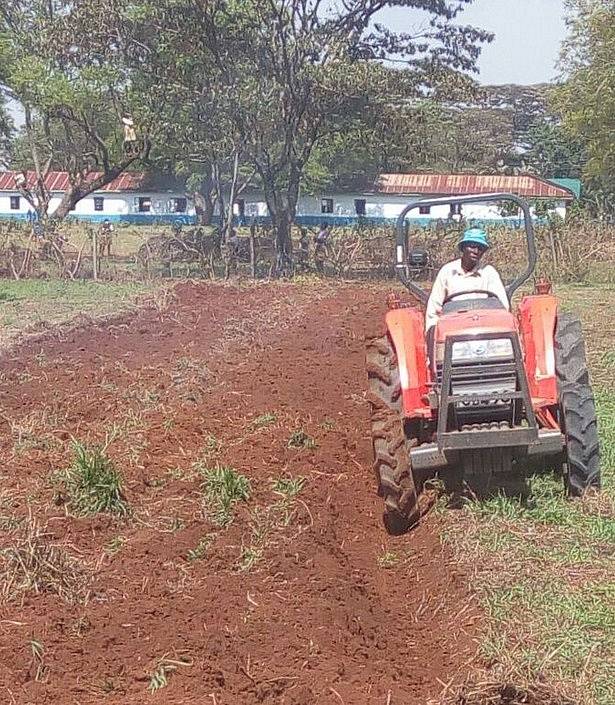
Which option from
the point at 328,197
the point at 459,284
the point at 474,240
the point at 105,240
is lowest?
the point at 328,197

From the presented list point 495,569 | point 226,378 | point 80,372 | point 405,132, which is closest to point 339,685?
point 495,569

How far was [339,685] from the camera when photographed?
405 centimetres

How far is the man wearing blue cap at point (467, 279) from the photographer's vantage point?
21.6 ft

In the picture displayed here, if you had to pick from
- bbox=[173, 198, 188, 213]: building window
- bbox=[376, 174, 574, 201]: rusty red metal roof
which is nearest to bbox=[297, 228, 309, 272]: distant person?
bbox=[376, 174, 574, 201]: rusty red metal roof

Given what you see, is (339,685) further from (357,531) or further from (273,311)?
(273,311)

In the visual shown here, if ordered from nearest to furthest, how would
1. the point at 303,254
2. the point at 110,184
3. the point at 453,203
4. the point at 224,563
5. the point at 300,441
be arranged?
the point at 224,563
the point at 453,203
the point at 300,441
the point at 303,254
the point at 110,184

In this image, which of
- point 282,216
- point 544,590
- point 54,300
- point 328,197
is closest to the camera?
point 544,590

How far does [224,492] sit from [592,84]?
97.7 ft

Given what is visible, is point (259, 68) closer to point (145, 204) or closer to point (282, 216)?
point (282, 216)

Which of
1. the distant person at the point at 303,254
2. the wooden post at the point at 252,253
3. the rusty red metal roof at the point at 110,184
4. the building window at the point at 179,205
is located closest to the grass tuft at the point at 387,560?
the wooden post at the point at 252,253

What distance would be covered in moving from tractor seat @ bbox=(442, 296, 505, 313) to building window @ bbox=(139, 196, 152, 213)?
180ft

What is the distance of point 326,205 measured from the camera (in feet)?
188

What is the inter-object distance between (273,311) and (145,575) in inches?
485

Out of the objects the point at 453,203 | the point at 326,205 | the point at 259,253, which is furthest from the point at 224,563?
the point at 326,205
